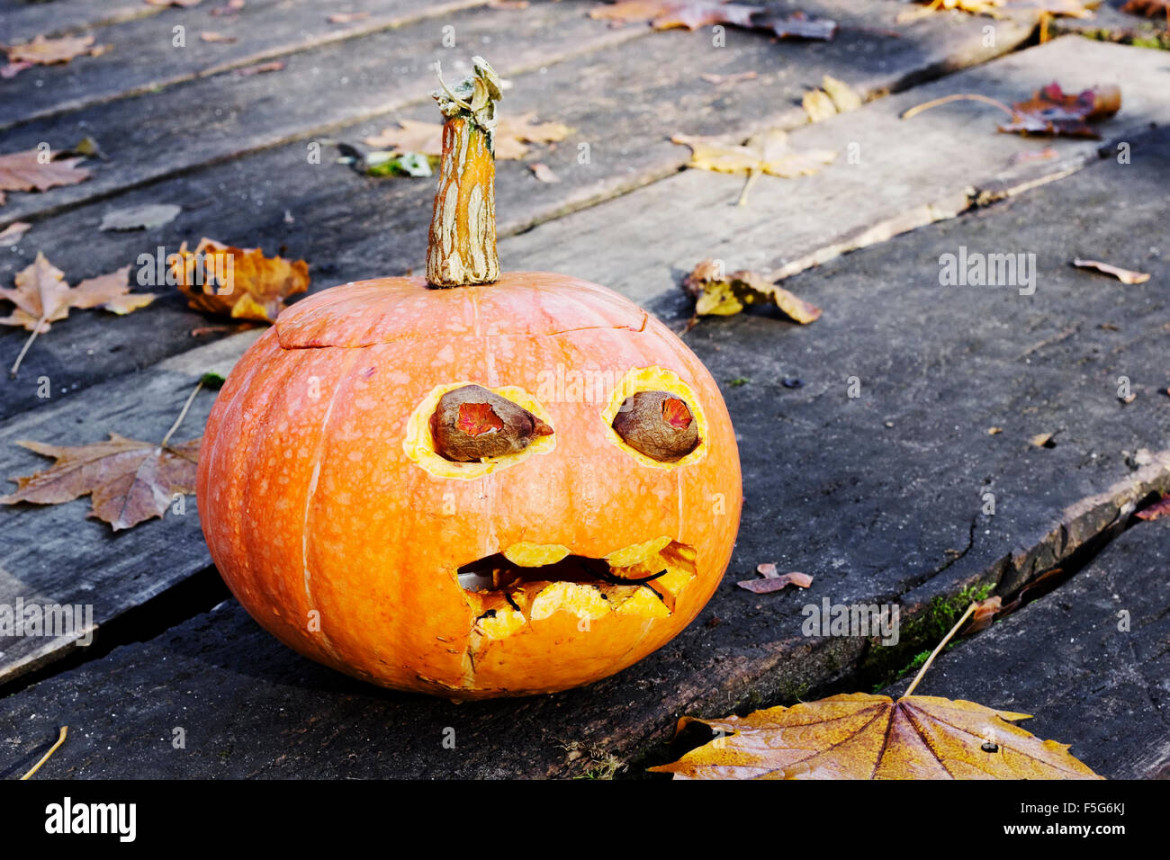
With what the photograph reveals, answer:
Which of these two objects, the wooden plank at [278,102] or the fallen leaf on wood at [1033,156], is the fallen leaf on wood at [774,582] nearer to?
the fallen leaf on wood at [1033,156]

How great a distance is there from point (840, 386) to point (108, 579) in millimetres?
1598

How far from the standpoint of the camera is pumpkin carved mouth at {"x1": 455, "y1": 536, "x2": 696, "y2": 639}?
1.60 meters

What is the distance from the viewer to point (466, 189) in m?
1.77

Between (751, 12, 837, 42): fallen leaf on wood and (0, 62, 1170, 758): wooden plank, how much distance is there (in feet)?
5.58

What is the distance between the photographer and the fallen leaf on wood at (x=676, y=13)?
488cm

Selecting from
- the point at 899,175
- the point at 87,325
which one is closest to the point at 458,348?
the point at 87,325

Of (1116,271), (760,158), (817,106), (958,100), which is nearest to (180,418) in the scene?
(760,158)

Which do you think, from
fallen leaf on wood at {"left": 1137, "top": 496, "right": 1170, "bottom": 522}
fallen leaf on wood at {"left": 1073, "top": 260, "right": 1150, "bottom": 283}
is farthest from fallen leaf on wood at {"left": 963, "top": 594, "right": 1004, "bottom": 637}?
fallen leaf on wood at {"left": 1073, "top": 260, "right": 1150, "bottom": 283}

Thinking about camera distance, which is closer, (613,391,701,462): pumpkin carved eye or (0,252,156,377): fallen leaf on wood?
(613,391,701,462): pumpkin carved eye

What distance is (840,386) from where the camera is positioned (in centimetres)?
266

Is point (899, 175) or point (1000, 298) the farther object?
point (899, 175)

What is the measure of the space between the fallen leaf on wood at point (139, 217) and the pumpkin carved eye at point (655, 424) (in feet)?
7.44

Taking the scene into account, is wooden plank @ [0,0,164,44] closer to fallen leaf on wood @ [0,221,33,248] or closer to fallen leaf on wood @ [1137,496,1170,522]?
fallen leaf on wood @ [0,221,33,248]
